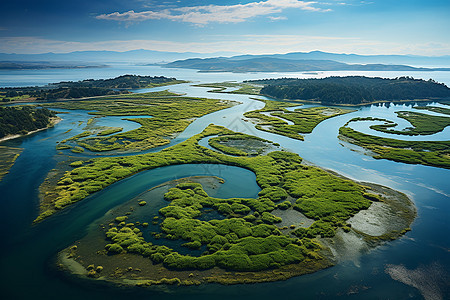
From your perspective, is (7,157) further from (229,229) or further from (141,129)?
(229,229)

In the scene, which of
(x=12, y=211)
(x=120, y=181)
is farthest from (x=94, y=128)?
(x=12, y=211)

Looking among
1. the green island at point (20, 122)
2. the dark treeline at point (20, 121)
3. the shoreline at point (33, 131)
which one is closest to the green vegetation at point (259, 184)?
the shoreline at point (33, 131)

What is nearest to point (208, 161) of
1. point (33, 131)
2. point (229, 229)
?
point (229, 229)

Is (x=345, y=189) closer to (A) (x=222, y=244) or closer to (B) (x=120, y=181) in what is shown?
(A) (x=222, y=244)

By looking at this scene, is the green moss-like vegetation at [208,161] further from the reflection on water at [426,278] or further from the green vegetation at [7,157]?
the green vegetation at [7,157]

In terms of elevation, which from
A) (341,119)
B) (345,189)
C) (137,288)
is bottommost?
(137,288)

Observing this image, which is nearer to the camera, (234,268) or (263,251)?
(234,268)

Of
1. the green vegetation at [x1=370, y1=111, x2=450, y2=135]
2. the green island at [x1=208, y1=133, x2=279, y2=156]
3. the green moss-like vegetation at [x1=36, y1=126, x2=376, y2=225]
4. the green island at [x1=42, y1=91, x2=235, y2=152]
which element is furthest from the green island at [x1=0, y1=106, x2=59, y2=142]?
the green vegetation at [x1=370, y1=111, x2=450, y2=135]
